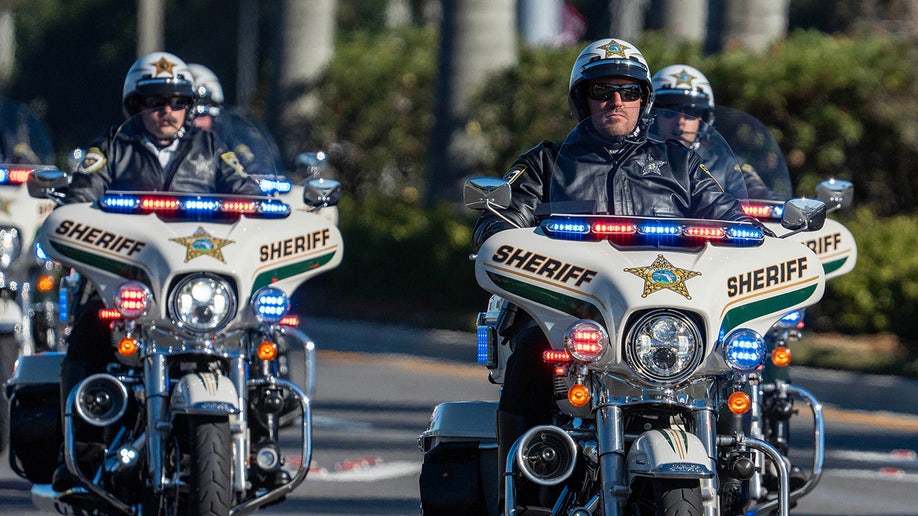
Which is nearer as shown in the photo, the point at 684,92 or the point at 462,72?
the point at 684,92

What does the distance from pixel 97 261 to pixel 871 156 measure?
10.5 meters

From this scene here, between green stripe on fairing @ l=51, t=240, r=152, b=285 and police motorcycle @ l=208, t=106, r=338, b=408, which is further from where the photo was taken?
police motorcycle @ l=208, t=106, r=338, b=408

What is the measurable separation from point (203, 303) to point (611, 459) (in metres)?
2.21

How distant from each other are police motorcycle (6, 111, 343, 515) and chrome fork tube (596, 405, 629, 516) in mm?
1724

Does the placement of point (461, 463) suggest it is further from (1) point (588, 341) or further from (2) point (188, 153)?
(2) point (188, 153)

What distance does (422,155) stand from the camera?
22.5 metres

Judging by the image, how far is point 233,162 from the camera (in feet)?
26.8

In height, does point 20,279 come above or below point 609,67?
below

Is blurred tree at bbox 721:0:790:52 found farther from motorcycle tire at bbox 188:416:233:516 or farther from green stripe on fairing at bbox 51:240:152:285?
motorcycle tire at bbox 188:416:233:516

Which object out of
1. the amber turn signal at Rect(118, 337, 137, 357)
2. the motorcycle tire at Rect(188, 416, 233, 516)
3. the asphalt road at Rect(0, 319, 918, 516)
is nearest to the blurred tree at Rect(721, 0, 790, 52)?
the asphalt road at Rect(0, 319, 918, 516)

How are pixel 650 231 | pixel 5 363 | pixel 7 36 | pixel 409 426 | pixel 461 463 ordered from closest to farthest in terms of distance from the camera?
pixel 650 231 → pixel 461 463 → pixel 5 363 → pixel 409 426 → pixel 7 36

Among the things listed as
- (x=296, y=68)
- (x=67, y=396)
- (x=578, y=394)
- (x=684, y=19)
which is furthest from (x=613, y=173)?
(x=296, y=68)

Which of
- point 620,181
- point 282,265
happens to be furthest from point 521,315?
point 282,265

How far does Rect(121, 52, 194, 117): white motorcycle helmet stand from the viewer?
820 cm
